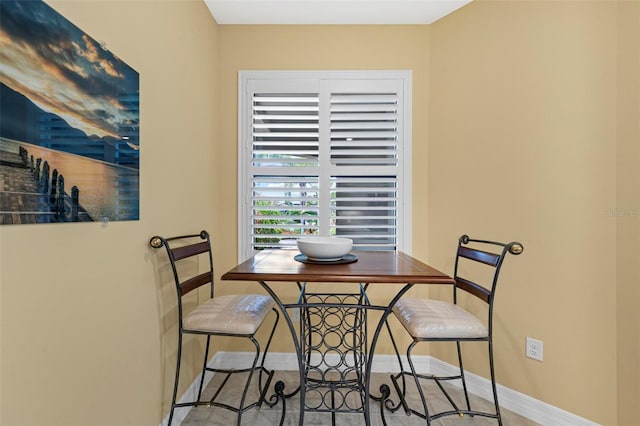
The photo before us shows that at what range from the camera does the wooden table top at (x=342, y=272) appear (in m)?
1.20

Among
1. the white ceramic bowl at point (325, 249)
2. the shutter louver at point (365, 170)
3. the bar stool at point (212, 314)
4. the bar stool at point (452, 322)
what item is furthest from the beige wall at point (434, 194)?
the white ceramic bowl at point (325, 249)

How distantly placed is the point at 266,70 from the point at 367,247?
1.66m

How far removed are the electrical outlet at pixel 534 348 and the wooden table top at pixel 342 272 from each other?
101cm

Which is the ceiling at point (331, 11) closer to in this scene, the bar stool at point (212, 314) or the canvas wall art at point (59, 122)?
the canvas wall art at point (59, 122)

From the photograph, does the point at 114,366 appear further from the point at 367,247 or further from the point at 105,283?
the point at 367,247

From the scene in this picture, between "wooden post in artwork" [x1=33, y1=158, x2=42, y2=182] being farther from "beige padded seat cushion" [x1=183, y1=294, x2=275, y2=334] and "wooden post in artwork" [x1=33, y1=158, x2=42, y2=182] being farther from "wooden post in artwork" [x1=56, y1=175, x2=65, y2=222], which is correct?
"beige padded seat cushion" [x1=183, y1=294, x2=275, y2=334]

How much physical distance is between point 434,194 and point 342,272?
1334mm

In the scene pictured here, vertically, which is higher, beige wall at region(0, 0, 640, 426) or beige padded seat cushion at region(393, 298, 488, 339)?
beige wall at region(0, 0, 640, 426)

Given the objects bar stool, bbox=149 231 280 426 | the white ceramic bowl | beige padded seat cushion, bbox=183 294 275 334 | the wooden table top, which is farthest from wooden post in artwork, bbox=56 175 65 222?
the white ceramic bowl

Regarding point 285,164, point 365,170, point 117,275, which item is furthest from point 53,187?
point 365,170

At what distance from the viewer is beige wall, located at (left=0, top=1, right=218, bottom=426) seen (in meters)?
0.83

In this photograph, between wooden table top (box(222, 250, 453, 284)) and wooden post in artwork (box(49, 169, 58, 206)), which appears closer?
wooden post in artwork (box(49, 169, 58, 206))

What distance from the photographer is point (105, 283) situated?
3.67 ft

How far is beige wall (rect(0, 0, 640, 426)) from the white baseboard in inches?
2.6
